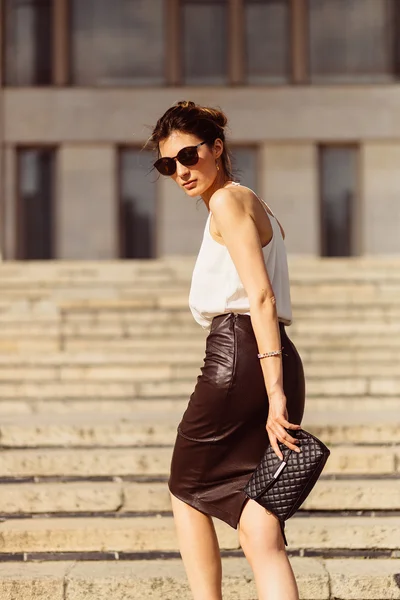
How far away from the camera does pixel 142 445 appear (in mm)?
6219

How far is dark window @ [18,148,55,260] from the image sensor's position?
21.5m

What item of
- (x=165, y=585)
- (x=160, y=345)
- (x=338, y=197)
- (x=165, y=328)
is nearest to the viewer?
(x=165, y=585)

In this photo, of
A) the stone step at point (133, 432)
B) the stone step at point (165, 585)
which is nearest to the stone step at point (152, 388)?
the stone step at point (133, 432)

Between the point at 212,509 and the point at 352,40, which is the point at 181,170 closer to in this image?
the point at 212,509

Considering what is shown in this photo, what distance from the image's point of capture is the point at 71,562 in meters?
4.68

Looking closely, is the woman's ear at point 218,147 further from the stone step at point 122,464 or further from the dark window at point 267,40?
the dark window at point 267,40

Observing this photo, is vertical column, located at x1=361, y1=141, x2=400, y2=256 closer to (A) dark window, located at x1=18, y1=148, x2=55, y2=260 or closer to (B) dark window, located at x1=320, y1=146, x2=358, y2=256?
(B) dark window, located at x1=320, y1=146, x2=358, y2=256

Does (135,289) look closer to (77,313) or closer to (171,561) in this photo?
(77,313)

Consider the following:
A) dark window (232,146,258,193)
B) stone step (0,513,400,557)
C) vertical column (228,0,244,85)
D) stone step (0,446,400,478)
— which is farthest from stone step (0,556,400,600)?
vertical column (228,0,244,85)

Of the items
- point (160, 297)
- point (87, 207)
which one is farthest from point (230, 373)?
point (87, 207)

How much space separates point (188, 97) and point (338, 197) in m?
4.20

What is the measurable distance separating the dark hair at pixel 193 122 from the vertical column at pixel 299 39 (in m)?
19.0

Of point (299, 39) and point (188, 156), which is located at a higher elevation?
point (299, 39)

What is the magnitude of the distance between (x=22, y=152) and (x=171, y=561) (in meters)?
18.0
